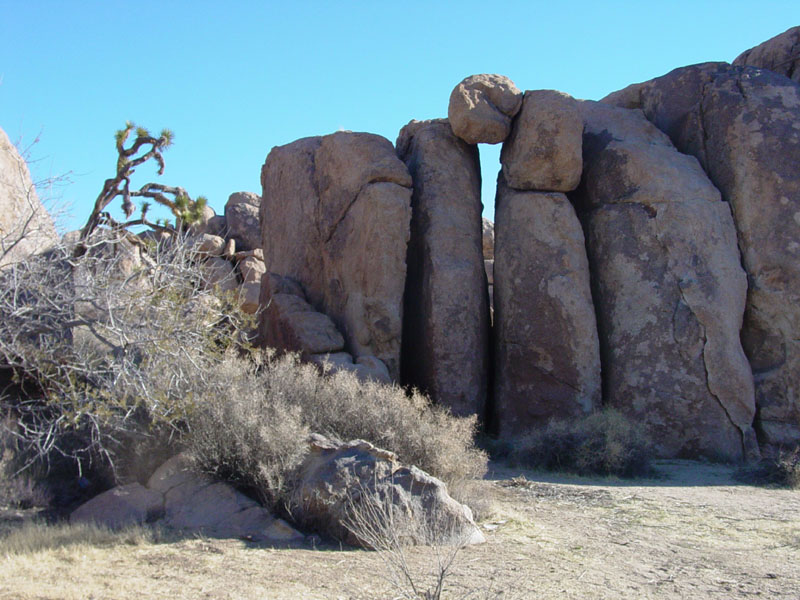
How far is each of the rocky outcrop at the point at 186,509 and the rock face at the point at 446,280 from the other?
5.49 meters

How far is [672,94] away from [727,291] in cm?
393

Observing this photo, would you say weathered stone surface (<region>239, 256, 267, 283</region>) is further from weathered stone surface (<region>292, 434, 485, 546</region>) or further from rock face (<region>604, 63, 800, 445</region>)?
weathered stone surface (<region>292, 434, 485, 546</region>)

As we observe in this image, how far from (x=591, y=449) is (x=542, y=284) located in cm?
331

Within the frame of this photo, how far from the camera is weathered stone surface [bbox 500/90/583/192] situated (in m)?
12.5

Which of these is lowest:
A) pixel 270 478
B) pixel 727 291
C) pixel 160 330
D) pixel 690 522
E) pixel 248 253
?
pixel 690 522

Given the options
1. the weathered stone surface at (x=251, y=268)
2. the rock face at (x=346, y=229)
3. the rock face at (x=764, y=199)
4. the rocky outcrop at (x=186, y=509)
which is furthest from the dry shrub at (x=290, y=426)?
the weathered stone surface at (x=251, y=268)

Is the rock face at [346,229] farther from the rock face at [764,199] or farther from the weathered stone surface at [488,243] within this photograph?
the weathered stone surface at [488,243]

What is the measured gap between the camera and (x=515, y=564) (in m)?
5.51

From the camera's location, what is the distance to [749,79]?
12.8m

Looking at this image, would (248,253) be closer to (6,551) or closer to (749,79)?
(749,79)

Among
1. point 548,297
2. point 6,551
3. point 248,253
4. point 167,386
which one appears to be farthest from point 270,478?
point 248,253

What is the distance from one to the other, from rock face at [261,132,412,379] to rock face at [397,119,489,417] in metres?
0.51

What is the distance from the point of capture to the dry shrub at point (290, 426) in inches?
267

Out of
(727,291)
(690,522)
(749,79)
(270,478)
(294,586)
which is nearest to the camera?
(294,586)
